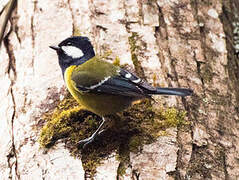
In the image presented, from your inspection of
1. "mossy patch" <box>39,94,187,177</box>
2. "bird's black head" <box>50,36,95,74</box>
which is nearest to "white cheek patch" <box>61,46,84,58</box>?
"bird's black head" <box>50,36,95,74</box>

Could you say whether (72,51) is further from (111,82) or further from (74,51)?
(111,82)

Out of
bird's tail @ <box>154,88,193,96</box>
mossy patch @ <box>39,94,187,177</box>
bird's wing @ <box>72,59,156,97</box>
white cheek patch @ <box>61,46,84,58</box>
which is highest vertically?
white cheek patch @ <box>61,46,84,58</box>

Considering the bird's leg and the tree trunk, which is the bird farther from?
the tree trunk

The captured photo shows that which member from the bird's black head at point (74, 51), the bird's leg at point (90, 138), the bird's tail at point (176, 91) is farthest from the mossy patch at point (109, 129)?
the bird's black head at point (74, 51)

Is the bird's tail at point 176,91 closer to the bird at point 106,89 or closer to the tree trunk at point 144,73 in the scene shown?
the bird at point 106,89

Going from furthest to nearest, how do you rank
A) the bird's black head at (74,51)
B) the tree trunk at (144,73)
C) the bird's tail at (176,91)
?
the bird's black head at (74,51)
the bird's tail at (176,91)
the tree trunk at (144,73)

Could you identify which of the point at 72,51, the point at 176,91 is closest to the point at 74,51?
the point at 72,51

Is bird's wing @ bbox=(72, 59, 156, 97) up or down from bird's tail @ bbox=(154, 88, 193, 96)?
up
